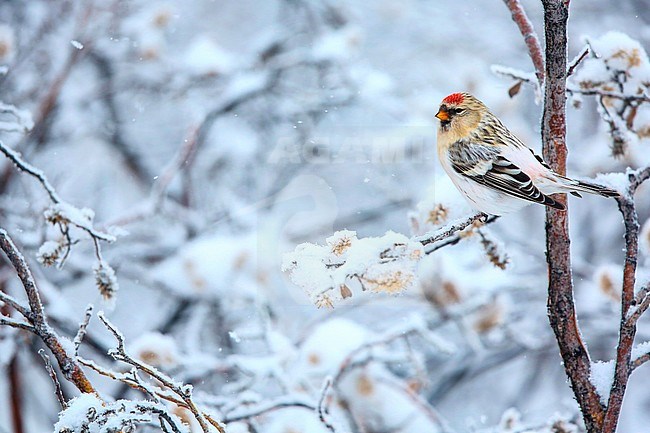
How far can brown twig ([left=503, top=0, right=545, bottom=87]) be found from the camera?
108 cm

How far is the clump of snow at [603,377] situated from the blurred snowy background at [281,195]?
1.66 ft

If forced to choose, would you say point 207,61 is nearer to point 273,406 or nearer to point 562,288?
point 273,406

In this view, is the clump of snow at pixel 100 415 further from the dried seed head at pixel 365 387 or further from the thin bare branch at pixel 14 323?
the dried seed head at pixel 365 387

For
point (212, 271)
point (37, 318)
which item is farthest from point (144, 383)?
point (212, 271)

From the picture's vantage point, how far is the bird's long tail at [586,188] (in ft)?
3.17

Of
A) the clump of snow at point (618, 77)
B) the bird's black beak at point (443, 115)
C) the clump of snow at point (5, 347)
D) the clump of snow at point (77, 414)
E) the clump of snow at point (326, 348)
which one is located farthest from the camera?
the clump of snow at point (326, 348)

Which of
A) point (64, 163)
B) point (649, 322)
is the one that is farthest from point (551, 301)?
point (64, 163)

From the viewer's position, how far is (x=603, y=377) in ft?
3.03

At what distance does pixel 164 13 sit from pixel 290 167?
98 cm

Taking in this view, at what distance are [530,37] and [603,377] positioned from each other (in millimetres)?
522

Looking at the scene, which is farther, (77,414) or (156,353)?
(156,353)

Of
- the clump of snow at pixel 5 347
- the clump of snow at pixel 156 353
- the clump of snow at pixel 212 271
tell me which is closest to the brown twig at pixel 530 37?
the clump of snow at pixel 156 353

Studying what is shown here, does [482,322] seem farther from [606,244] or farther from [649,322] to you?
[606,244]

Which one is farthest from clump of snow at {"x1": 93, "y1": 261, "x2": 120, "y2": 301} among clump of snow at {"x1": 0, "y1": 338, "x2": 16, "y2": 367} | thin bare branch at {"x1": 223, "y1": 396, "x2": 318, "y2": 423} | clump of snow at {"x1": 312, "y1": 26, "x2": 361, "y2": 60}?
clump of snow at {"x1": 312, "y1": 26, "x2": 361, "y2": 60}
